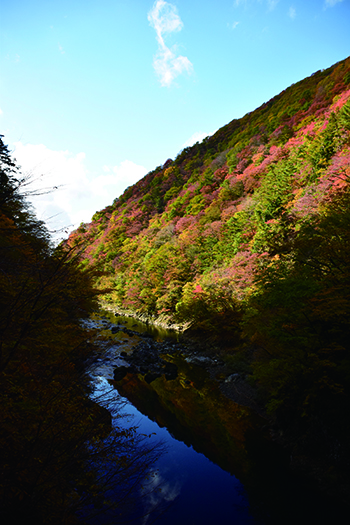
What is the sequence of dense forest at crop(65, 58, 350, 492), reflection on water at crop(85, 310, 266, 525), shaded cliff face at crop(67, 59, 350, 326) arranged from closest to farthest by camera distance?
reflection on water at crop(85, 310, 266, 525) < dense forest at crop(65, 58, 350, 492) < shaded cliff face at crop(67, 59, 350, 326)

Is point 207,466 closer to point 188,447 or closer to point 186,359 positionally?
point 188,447

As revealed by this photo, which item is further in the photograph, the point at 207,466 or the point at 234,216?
the point at 234,216

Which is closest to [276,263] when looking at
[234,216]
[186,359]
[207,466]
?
[207,466]

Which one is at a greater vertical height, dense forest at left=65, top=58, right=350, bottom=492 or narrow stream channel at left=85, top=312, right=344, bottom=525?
dense forest at left=65, top=58, right=350, bottom=492

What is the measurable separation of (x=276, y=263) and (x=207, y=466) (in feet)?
25.7

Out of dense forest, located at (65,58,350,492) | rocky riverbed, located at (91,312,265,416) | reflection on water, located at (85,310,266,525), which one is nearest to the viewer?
reflection on water, located at (85,310,266,525)

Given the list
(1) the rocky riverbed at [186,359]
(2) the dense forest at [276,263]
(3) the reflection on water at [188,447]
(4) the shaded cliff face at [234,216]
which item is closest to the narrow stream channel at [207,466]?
(3) the reflection on water at [188,447]

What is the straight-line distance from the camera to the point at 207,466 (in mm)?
7879

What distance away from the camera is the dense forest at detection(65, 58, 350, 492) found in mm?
7543

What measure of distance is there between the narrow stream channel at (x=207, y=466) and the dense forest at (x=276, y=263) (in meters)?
1.13

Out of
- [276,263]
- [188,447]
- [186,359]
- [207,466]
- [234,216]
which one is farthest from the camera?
[234,216]

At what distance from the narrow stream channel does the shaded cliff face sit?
21.8 feet

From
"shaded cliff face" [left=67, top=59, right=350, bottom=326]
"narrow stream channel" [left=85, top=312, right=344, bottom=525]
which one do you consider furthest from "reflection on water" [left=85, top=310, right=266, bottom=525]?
"shaded cliff face" [left=67, top=59, right=350, bottom=326]

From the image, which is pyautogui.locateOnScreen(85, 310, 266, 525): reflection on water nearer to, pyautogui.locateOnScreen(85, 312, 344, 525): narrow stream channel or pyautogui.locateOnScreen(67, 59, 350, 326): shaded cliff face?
pyautogui.locateOnScreen(85, 312, 344, 525): narrow stream channel
